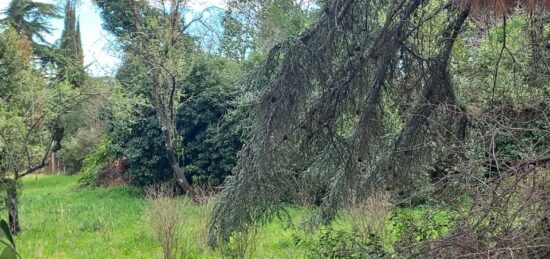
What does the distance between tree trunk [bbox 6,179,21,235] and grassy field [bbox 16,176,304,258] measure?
→ 186 millimetres

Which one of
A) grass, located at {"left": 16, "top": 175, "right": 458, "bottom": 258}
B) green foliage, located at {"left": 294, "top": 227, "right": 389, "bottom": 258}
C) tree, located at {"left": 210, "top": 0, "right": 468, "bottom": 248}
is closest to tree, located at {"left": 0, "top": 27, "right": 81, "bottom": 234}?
grass, located at {"left": 16, "top": 175, "right": 458, "bottom": 258}

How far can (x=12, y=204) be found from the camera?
840cm

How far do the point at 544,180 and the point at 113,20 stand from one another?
42.9 feet

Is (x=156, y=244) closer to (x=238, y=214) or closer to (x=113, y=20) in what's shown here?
(x=238, y=214)

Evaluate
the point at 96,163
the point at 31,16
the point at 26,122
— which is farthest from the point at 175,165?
the point at 31,16

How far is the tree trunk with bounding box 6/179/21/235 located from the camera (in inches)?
322

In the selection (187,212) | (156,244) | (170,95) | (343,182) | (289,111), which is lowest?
(156,244)

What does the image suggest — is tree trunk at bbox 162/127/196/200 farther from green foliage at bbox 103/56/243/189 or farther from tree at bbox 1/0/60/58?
tree at bbox 1/0/60/58

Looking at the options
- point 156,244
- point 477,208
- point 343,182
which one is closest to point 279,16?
point 156,244

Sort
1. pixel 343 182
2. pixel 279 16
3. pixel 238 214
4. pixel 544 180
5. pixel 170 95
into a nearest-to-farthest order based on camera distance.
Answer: pixel 544 180 < pixel 238 214 < pixel 343 182 < pixel 170 95 < pixel 279 16

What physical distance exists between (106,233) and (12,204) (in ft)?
4.99

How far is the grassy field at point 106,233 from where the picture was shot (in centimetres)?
660

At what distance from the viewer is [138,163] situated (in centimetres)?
1452

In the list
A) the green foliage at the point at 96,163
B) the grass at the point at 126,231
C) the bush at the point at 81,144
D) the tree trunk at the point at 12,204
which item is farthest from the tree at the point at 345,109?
the bush at the point at 81,144
